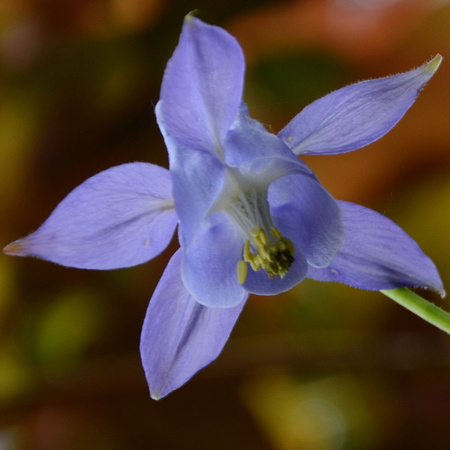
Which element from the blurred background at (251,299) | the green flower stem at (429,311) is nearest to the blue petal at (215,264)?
the green flower stem at (429,311)

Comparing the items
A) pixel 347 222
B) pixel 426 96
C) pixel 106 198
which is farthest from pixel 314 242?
pixel 426 96

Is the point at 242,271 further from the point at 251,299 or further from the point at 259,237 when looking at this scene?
the point at 251,299

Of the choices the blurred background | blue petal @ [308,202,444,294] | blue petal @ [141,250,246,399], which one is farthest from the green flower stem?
the blurred background

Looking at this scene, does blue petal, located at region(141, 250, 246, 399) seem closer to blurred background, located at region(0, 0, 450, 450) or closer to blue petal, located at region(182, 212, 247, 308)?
blue petal, located at region(182, 212, 247, 308)

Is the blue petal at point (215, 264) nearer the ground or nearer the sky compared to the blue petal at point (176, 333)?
nearer the sky

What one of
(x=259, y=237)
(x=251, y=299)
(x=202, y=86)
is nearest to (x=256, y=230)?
(x=259, y=237)

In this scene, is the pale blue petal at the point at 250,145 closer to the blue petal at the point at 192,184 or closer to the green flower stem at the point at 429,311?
the blue petal at the point at 192,184
